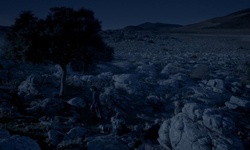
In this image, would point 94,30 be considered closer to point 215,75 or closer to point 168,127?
point 168,127

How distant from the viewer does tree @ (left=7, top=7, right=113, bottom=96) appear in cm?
1041

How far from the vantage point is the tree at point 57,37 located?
10.4 m

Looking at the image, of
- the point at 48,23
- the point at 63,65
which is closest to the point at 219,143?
the point at 63,65

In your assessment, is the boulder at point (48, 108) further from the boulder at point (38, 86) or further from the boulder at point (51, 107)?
the boulder at point (38, 86)

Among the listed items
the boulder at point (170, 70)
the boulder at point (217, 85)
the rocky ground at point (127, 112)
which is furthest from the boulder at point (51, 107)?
the boulder at point (170, 70)

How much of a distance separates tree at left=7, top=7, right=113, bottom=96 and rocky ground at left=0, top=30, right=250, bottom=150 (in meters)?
2.16

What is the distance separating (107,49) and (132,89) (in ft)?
9.92

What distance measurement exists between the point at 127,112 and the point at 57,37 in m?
5.05

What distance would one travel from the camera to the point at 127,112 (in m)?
11.0

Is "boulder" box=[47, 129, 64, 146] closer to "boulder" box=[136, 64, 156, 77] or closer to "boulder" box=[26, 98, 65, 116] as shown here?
"boulder" box=[26, 98, 65, 116]

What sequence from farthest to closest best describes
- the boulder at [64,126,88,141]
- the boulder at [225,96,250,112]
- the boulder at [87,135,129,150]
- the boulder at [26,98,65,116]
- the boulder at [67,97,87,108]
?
the boulder at [225,96,250,112] → the boulder at [67,97,87,108] → the boulder at [26,98,65,116] → the boulder at [64,126,88,141] → the boulder at [87,135,129,150]

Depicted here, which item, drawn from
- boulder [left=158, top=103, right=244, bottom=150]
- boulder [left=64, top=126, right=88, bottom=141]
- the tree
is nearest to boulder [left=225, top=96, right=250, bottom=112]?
boulder [left=158, top=103, right=244, bottom=150]

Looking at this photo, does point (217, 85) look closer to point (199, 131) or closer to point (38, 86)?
point (199, 131)

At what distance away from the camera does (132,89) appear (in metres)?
13.4
